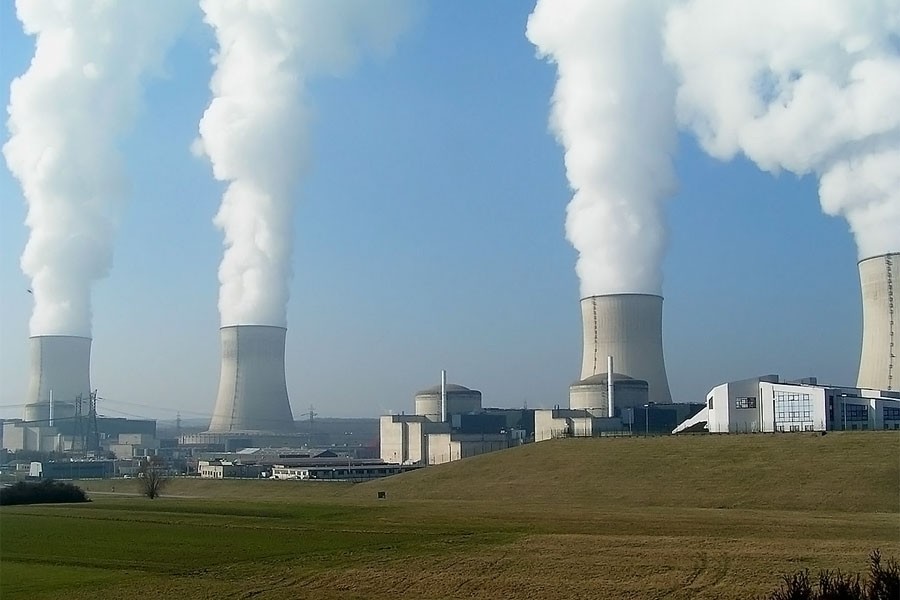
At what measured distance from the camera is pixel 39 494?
106ft

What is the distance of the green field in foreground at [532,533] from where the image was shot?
13.8 metres

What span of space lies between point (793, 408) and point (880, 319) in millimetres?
9258

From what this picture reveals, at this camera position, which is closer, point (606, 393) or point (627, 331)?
point (627, 331)

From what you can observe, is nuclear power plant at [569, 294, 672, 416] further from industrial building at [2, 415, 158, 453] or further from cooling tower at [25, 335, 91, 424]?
industrial building at [2, 415, 158, 453]

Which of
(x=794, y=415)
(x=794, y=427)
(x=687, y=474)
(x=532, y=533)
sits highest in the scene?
(x=794, y=415)

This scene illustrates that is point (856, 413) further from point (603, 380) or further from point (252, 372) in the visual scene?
point (252, 372)

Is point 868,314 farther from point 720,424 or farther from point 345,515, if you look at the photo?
→ point 345,515

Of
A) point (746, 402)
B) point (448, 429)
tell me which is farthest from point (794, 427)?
point (448, 429)

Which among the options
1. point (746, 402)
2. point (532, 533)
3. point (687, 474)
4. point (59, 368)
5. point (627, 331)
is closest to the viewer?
point (532, 533)

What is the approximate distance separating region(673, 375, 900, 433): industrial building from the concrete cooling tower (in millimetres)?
3547

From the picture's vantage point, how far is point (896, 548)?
1684 cm

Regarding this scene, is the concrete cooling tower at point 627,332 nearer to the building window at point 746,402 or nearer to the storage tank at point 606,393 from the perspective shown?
the storage tank at point 606,393

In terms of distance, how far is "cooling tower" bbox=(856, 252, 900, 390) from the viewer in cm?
3525

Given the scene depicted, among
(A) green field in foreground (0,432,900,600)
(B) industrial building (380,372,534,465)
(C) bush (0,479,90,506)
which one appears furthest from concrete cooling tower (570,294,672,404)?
(C) bush (0,479,90,506)
